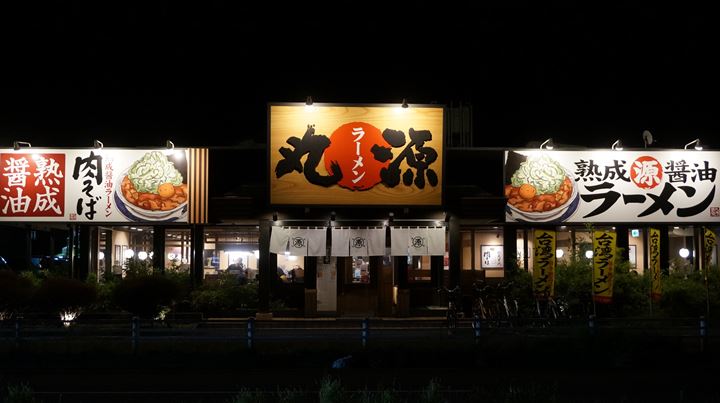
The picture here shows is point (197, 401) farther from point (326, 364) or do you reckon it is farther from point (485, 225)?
point (485, 225)

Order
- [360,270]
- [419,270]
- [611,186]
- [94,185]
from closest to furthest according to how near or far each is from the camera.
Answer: [94,185] < [611,186] < [360,270] < [419,270]

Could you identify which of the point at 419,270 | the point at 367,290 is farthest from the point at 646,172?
the point at 367,290

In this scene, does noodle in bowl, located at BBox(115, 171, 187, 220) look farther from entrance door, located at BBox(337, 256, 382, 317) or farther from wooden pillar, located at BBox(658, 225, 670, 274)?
wooden pillar, located at BBox(658, 225, 670, 274)

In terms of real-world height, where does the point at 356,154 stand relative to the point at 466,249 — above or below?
above

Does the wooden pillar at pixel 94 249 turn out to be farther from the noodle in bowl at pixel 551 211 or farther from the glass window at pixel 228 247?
the noodle in bowl at pixel 551 211

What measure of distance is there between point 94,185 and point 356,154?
837 centimetres

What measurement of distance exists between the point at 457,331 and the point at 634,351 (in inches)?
187

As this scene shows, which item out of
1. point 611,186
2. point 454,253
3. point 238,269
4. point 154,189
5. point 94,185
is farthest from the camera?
point 238,269

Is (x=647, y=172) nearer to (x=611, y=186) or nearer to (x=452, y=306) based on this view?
(x=611, y=186)

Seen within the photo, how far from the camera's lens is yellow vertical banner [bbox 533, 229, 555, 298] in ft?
65.8

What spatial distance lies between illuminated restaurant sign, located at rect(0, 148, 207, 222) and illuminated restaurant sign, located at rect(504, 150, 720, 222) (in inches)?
412

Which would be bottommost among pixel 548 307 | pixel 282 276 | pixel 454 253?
pixel 548 307

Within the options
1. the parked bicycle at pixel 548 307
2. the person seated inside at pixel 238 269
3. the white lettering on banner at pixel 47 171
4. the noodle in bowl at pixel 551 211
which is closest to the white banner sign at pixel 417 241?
the noodle in bowl at pixel 551 211

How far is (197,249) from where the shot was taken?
24859 millimetres
